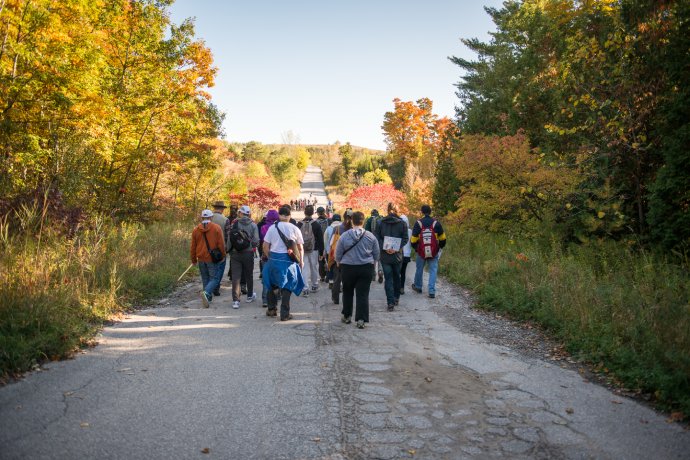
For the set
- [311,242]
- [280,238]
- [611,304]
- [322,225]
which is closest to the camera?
[611,304]

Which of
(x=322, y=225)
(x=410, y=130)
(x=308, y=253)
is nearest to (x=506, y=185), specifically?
(x=322, y=225)

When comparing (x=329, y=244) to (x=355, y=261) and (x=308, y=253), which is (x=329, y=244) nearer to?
(x=308, y=253)

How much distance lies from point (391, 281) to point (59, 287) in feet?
18.6

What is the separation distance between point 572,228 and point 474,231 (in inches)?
216

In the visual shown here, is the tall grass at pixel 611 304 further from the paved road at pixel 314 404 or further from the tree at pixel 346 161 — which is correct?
the tree at pixel 346 161

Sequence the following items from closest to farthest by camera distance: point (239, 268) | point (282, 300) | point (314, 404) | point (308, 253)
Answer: point (314, 404), point (282, 300), point (239, 268), point (308, 253)

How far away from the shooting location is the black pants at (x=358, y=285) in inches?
293

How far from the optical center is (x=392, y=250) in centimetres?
898

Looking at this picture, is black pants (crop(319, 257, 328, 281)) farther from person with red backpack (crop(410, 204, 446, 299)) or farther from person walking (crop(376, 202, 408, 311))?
person walking (crop(376, 202, 408, 311))

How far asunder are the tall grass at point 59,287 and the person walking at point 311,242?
3.28 metres

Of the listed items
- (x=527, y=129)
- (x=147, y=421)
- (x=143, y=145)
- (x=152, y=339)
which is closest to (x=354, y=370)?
(x=147, y=421)

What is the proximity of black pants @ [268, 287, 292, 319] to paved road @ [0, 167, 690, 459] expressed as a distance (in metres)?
0.98

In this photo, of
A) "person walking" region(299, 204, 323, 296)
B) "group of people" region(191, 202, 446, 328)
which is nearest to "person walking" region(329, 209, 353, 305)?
"group of people" region(191, 202, 446, 328)

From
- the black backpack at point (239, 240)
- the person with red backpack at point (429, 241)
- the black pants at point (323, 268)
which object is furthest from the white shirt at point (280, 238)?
the black pants at point (323, 268)
